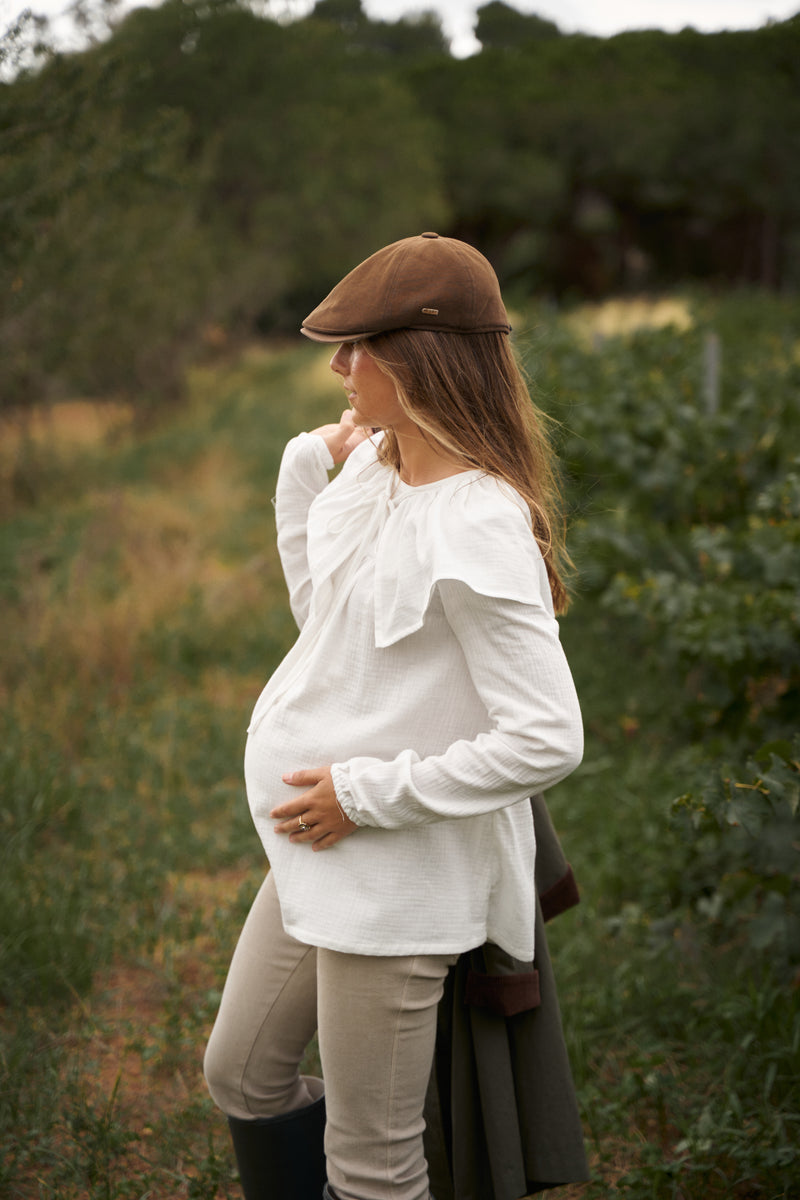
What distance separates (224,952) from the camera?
309 centimetres

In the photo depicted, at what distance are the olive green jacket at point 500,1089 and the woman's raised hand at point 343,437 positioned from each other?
0.89m

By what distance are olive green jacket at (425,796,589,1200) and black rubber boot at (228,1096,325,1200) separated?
221mm

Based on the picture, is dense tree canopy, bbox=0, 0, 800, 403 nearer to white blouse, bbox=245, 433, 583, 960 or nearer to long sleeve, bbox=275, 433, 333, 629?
long sleeve, bbox=275, 433, 333, 629

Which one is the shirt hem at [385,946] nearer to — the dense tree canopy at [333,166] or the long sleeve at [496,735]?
the long sleeve at [496,735]

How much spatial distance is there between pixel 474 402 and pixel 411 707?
0.45m

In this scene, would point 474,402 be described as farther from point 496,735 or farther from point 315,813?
point 315,813

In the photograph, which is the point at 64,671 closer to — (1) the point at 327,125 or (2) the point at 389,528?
(2) the point at 389,528

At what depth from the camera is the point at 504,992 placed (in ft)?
5.29

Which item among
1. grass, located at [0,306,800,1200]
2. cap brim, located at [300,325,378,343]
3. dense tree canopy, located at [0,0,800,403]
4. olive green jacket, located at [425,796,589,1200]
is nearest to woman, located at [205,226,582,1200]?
cap brim, located at [300,325,378,343]

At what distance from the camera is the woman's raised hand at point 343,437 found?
1.88 m

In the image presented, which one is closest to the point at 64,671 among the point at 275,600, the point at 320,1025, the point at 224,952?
the point at 275,600

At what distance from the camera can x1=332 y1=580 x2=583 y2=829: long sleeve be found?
137cm

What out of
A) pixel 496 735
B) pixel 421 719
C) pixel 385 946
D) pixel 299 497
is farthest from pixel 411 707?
pixel 299 497

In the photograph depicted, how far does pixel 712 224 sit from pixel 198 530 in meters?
31.7
